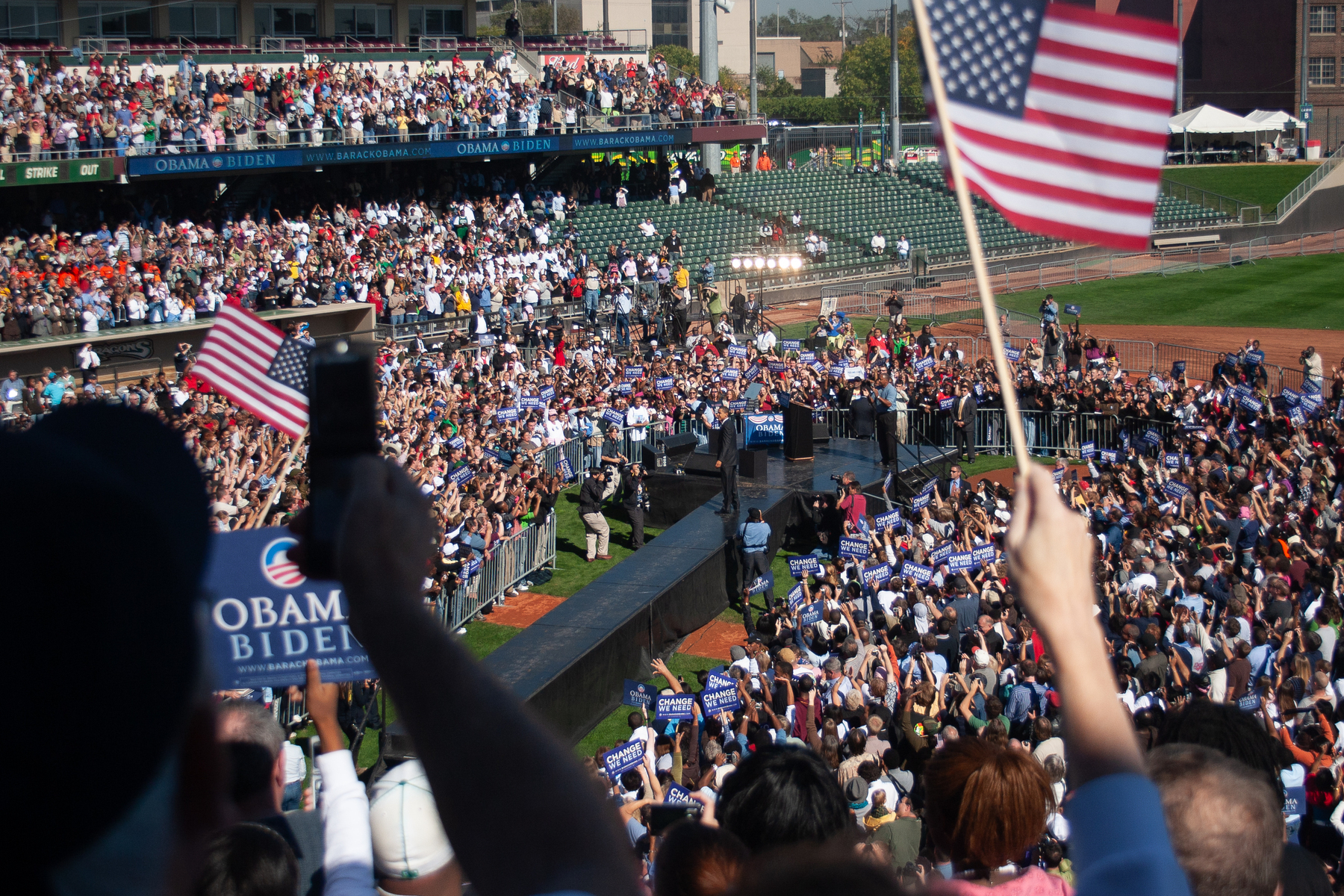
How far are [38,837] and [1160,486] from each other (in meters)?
17.3

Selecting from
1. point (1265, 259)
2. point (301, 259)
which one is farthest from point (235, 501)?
point (1265, 259)

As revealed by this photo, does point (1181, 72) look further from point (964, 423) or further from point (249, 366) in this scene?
point (249, 366)

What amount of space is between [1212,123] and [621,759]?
70584 millimetres

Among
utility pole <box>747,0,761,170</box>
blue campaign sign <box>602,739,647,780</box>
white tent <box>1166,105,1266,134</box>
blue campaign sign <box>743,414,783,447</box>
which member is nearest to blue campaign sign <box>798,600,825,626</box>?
blue campaign sign <box>602,739,647,780</box>

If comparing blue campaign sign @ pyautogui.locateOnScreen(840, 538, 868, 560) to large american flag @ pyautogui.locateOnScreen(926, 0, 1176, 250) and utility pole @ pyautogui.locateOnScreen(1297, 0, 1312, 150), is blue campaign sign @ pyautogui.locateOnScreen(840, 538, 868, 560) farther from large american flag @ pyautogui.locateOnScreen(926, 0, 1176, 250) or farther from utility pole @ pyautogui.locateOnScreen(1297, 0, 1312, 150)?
utility pole @ pyautogui.locateOnScreen(1297, 0, 1312, 150)

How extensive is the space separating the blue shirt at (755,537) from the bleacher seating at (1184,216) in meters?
42.9

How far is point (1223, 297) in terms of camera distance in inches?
1631

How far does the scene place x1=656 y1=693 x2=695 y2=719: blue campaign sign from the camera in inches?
422

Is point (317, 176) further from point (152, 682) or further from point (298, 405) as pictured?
point (152, 682)

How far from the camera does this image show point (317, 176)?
3919 centimetres

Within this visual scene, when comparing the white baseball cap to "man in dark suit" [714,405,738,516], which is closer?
the white baseball cap

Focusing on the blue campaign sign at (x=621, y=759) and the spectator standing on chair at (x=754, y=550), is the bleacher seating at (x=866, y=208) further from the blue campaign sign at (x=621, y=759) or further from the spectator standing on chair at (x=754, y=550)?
the blue campaign sign at (x=621, y=759)

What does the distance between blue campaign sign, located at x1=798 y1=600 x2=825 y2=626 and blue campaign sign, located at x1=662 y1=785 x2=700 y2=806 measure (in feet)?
16.5

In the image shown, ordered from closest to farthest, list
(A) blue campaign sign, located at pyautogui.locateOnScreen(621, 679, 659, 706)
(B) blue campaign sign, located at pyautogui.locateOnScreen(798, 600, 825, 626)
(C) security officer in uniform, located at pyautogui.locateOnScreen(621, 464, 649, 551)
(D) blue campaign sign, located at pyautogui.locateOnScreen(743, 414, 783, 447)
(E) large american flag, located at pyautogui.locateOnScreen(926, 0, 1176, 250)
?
(E) large american flag, located at pyautogui.locateOnScreen(926, 0, 1176, 250), (A) blue campaign sign, located at pyautogui.locateOnScreen(621, 679, 659, 706), (B) blue campaign sign, located at pyautogui.locateOnScreen(798, 600, 825, 626), (C) security officer in uniform, located at pyautogui.locateOnScreen(621, 464, 649, 551), (D) blue campaign sign, located at pyautogui.locateOnScreen(743, 414, 783, 447)
